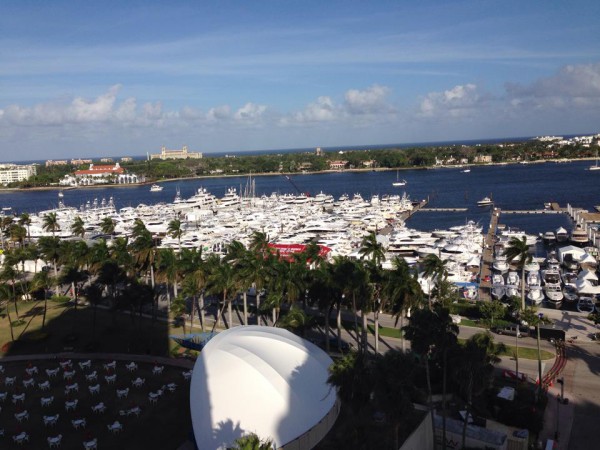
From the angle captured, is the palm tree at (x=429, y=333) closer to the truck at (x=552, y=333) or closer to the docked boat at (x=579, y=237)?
the truck at (x=552, y=333)

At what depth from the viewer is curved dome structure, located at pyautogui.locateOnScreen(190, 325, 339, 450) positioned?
2262cm

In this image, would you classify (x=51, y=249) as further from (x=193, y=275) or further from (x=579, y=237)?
(x=579, y=237)

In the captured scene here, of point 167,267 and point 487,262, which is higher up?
point 167,267

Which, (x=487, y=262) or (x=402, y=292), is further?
(x=487, y=262)

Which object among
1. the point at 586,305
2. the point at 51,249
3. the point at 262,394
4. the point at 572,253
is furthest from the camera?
the point at 572,253

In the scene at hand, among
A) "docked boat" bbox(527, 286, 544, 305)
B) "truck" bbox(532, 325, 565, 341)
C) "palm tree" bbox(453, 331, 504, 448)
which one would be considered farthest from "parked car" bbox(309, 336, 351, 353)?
"docked boat" bbox(527, 286, 544, 305)

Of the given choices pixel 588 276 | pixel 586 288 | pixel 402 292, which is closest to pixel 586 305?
pixel 586 288

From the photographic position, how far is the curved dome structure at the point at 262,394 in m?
22.6

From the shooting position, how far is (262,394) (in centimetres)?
2381

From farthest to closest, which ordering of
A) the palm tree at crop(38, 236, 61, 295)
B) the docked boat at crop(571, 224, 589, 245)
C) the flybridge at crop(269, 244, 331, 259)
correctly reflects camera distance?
the docked boat at crop(571, 224, 589, 245)
the flybridge at crop(269, 244, 331, 259)
the palm tree at crop(38, 236, 61, 295)

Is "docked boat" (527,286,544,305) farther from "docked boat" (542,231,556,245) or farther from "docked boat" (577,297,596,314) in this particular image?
"docked boat" (542,231,556,245)

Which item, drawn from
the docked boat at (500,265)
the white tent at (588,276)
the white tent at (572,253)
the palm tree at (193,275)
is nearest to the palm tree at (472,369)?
the palm tree at (193,275)

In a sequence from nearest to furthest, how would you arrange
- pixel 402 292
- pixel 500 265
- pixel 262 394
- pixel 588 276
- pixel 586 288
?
1. pixel 262 394
2. pixel 402 292
3. pixel 586 288
4. pixel 588 276
5. pixel 500 265

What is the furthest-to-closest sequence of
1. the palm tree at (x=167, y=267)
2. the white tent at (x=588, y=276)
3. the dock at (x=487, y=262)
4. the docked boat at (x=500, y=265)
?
the docked boat at (x=500, y=265) < the dock at (x=487, y=262) < the white tent at (x=588, y=276) < the palm tree at (x=167, y=267)
